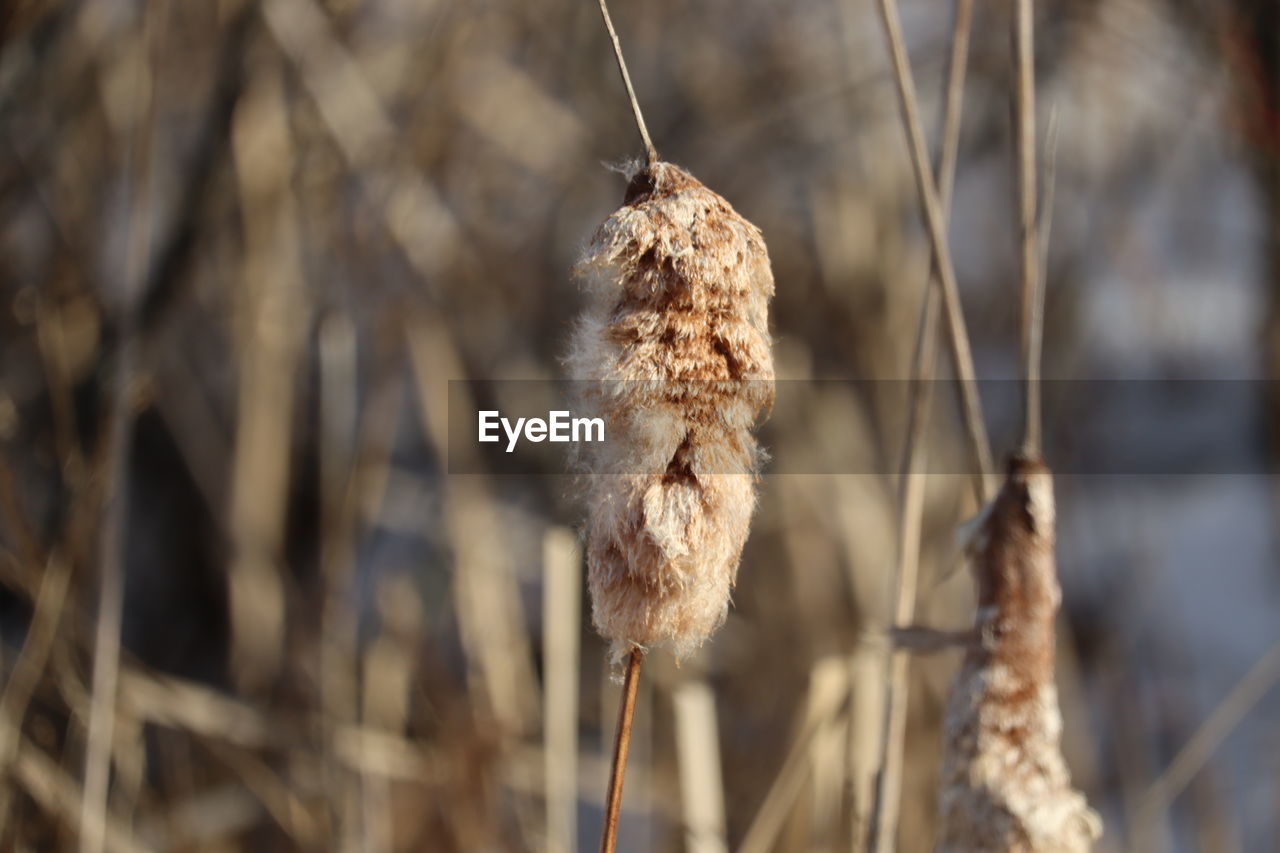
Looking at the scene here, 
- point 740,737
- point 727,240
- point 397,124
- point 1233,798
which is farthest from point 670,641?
point 1233,798

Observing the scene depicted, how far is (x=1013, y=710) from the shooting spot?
52cm

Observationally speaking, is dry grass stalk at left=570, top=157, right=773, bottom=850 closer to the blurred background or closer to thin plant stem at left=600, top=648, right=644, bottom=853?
thin plant stem at left=600, top=648, right=644, bottom=853

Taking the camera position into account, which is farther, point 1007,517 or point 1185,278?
point 1185,278

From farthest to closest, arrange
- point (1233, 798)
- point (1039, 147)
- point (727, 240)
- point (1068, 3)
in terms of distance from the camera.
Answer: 1. point (1039, 147)
2. point (1233, 798)
3. point (1068, 3)
4. point (727, 240)

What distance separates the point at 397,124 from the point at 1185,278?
5.33 ft

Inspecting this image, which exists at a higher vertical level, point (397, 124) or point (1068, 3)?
point (1068, 3)

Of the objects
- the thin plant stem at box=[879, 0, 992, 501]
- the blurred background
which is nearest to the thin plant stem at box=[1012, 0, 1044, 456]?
the thin plant stem at box=[879, 0, 992, 501]

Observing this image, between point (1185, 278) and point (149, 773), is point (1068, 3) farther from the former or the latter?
point (149, 773)

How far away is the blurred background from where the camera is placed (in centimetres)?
132

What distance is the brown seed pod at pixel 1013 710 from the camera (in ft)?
1.69

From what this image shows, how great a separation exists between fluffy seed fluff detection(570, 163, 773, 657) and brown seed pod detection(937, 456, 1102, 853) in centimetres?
15

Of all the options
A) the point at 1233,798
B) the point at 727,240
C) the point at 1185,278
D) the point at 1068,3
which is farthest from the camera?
the point at 1185,278

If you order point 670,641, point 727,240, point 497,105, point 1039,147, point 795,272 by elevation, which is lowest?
point 670,641

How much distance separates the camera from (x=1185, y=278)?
2188mm
